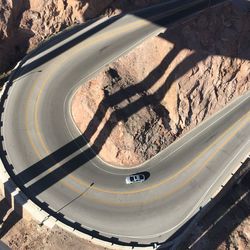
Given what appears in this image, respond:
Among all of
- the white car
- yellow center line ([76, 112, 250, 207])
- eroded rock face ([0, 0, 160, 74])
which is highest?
eroded rock face ([0, 0, 160, 74])

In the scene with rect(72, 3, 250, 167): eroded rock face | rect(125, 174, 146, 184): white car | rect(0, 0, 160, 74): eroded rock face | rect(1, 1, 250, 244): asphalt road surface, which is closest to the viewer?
rect(1, 1, 250, 244): asphalt road surface

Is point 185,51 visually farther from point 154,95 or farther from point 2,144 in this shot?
point 2,144

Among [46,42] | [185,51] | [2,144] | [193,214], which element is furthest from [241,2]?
[2,144]

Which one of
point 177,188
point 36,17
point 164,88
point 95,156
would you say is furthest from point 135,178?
point 36,17

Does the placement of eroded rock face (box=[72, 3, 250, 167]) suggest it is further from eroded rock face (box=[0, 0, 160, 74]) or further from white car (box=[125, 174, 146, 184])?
eroded rock face (box=[0, 0, 160, 74])

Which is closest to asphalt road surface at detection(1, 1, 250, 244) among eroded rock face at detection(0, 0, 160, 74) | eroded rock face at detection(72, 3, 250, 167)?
eroded rock face at detection(72, 3, 250, 167)

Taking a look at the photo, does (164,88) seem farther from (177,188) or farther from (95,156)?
Result: (177,188)
